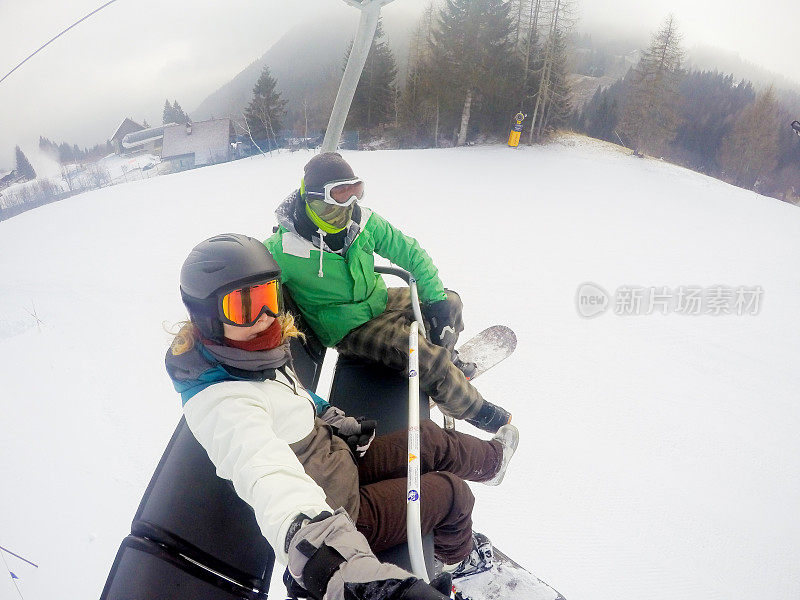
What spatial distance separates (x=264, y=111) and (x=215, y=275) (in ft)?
55.8

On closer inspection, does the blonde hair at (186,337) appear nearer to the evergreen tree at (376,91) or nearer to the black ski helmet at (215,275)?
the black ski helmet at (215,275)

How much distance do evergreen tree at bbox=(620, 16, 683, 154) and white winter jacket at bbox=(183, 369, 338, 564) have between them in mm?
18776

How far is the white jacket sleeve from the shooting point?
109 cm

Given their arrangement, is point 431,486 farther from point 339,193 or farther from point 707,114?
point 707,114

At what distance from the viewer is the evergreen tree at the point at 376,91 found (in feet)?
56.9

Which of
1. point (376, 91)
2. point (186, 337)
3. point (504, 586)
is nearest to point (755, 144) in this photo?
point (376, 91)

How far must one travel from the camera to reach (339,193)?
88.7 inches

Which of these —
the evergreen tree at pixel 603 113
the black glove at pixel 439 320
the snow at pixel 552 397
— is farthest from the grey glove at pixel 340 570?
the evergreen tree at pixel 603 113

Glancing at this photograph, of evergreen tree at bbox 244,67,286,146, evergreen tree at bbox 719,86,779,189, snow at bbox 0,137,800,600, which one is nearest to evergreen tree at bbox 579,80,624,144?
evergreen tree at bbox 719,86,779,189

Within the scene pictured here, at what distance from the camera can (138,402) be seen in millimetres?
3102

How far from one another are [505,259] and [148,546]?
211 inches

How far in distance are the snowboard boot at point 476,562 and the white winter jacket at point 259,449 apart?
1.27m

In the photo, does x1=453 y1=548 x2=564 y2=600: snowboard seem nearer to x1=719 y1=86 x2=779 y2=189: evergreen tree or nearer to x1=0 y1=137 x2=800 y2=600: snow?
x1=0 y1=137 x2=800 y2=600: snow

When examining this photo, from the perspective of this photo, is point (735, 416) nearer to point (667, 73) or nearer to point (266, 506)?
point (266, 506)
